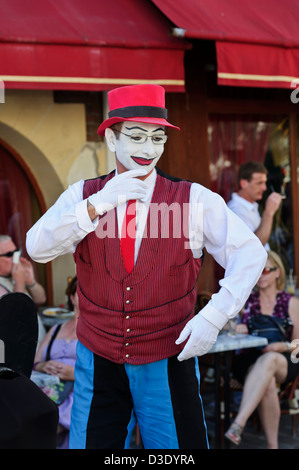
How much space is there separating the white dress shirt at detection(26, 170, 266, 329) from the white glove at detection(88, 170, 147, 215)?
6 centimetres

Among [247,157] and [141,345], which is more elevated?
[247,157]

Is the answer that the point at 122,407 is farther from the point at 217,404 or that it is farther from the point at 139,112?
the point at 217,404

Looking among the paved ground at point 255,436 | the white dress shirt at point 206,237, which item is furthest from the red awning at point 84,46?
the paved ground at point 255,436

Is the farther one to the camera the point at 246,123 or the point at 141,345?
the point at 246,123

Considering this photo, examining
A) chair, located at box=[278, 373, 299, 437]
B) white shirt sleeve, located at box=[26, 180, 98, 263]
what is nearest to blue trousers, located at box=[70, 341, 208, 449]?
white shirt sleeve, located at box=[26, 180, 98, 263]

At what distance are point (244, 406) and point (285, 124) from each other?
3.38 metres

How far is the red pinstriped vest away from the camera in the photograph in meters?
2.73

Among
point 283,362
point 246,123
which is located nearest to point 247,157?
point 246,123

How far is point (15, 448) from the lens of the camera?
1714mm

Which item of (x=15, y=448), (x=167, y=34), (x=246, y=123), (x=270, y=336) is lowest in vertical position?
(x=270, y=336)

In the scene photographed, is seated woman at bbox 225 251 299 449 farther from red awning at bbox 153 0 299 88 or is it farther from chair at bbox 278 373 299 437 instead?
red awning at bbox 153 0 299 88

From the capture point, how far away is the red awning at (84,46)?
14.8ft

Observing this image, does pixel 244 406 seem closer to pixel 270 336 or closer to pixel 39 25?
pixel 270 336

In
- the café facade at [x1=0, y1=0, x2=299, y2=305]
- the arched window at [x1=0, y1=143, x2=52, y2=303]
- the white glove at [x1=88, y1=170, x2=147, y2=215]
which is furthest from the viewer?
the arched window at [x1=0, y1=143, x2=52, y2=303]
